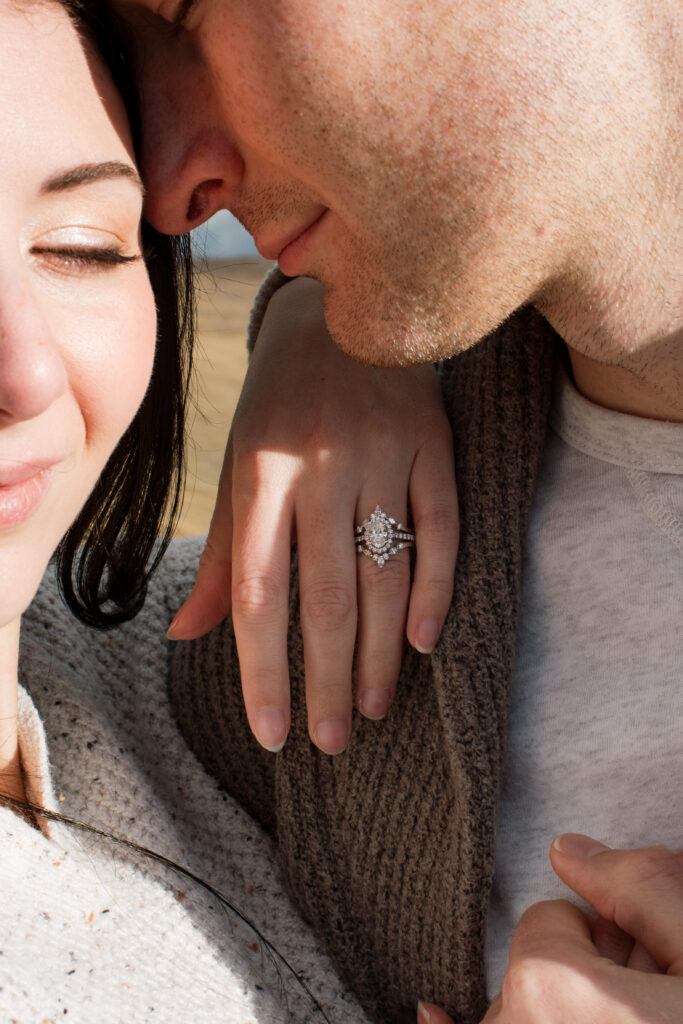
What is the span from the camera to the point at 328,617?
1.12 m

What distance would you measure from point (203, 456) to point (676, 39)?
2974mm

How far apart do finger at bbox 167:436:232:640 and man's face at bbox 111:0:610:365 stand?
28 centimetres

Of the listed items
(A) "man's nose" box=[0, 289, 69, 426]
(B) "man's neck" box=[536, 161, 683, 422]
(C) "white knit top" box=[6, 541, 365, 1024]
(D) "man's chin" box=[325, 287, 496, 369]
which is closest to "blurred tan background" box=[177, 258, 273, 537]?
(C) "white knit top" box=[6, 541, 365, 1024]

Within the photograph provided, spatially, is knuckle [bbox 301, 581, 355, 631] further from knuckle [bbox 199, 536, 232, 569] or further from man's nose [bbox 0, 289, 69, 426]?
man's nose [bbox 0, 289, 69, 426]

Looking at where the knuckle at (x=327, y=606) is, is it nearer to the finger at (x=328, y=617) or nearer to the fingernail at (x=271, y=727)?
the finger at (x=328, y=617)

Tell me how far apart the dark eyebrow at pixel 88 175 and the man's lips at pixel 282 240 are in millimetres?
224

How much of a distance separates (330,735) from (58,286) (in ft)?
1.83

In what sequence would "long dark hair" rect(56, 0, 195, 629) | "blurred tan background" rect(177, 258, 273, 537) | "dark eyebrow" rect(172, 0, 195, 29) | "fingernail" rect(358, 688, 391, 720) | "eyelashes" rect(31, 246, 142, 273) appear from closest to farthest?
"eyelashes" rect(31, 246, 142, 273), "dark eyebrow" rect(172, 0, 195, 29), "fingernail" rect(358, 688, 391, 720), "long dark hair" rect(56, 0, 195, 629), "blurred tan background" rect(177, 258, 273, 537)

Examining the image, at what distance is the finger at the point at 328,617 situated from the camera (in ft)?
3.70

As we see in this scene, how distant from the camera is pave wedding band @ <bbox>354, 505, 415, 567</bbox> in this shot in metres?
1.16

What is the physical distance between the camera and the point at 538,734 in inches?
46.1

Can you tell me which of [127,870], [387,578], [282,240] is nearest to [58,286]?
[282,240]

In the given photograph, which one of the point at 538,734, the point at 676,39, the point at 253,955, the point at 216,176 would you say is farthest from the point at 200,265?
the point at 253,955

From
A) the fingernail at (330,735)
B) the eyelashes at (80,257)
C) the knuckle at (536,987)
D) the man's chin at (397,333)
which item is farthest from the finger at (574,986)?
the eyelashes at (80,257)
